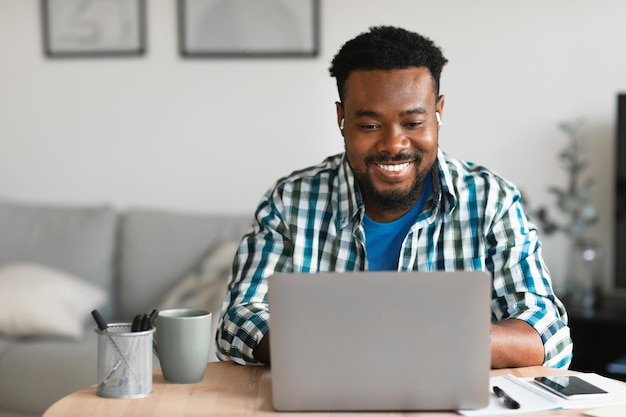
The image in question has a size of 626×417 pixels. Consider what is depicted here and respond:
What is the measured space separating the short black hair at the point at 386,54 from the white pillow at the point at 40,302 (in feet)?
5.26

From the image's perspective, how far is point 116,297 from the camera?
10.4 feet

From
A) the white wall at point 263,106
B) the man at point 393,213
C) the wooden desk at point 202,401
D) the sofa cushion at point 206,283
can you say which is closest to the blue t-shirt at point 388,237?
the man at point 393,213

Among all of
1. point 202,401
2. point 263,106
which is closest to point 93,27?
point 263,106

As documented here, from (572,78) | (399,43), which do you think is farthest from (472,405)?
(572,78)

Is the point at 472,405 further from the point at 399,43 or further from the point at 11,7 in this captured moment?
the point at 11,7

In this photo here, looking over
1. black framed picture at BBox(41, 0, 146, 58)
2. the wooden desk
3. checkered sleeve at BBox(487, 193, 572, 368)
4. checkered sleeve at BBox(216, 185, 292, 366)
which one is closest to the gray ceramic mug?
the wooden desk

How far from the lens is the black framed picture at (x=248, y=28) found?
3236 mm

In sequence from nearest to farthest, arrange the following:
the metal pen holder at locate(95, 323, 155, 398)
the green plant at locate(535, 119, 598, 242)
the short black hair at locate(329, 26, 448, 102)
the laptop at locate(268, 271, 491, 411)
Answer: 1. the laptop at locate(268, 271, 491, 411)
2. the metal pen holder at locate(95, 323, 155, 398)
3. the short black hair at locate(329, 26, 448, 102)
4. the green plant at locate(535, 119, 598, 242)

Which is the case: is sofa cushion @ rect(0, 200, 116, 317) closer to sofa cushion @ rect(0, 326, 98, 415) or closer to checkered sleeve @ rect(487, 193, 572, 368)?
sofa cushion @ rect(0, 326, 98, 415)

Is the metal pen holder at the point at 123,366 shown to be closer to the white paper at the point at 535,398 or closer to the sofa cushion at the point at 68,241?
the white paper at the point at 535,398

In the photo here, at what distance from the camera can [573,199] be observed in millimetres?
2947

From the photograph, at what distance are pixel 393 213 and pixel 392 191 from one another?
0.25ft

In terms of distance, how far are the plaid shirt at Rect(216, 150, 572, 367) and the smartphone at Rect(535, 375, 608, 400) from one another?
225 millimetres

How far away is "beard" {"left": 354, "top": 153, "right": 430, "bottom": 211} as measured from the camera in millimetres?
1533
